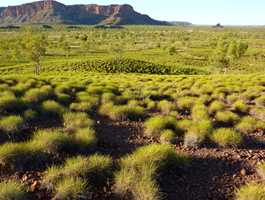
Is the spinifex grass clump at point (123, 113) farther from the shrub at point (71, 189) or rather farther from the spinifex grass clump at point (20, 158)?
the shrub at point (71, 189)

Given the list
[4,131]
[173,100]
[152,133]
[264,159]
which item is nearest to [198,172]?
[264,159]

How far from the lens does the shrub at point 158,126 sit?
35.5 ft

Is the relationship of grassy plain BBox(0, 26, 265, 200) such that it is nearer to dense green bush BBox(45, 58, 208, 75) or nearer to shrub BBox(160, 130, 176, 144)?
shrub BBox(160, 130, 176, 144)

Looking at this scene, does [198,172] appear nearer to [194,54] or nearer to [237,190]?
[237,190]

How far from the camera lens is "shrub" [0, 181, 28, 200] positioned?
634 centimetres

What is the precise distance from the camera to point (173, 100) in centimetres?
1830

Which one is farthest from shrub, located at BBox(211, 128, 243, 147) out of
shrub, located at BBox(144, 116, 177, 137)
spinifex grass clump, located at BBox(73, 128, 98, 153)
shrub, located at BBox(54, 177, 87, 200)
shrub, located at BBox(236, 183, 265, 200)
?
shrub, located at BBox(54, 177, 87, 200)

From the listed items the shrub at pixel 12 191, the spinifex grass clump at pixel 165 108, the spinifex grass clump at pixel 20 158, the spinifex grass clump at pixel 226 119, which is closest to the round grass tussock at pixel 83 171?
the shrub at pixel 12 191

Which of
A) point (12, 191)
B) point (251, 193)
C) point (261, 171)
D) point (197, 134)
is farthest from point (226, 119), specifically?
point (12, 191)

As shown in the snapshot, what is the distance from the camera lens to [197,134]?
10.2m

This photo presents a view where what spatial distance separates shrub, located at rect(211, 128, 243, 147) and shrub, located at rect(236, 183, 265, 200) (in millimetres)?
2961

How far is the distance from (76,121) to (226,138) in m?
4.64

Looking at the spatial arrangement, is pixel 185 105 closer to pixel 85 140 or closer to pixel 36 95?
pixel 36 95

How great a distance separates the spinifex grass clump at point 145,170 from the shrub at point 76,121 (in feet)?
10.4
